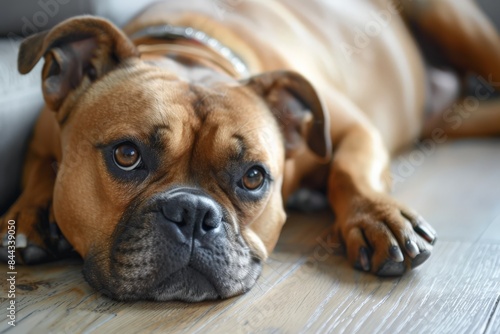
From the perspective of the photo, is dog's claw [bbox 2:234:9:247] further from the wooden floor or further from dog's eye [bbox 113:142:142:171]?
dog's eye [bbox 113:142:142:171]

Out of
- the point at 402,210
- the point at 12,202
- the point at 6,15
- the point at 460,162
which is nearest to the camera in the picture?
the point at 402,210

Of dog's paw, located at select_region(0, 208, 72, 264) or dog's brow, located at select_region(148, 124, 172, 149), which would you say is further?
dog's paw, located at select_region(0, 208, 72, 264)

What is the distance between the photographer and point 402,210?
2480 millimetres

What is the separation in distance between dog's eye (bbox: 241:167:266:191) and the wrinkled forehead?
0.16ft

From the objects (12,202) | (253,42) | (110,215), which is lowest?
(12,202)

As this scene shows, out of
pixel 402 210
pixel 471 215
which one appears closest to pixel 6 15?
pixel 402 210

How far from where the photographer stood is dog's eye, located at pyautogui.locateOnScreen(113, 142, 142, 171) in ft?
7.14

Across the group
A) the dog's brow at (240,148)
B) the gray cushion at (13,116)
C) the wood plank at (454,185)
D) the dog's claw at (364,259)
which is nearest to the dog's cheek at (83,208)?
the dog's brow at (240,148)

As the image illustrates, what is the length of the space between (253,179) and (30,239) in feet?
2.55

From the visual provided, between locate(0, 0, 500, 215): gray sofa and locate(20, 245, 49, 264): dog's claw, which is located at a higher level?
locate(0, 0, 500, 215): gray sofa

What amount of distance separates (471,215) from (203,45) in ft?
4.37

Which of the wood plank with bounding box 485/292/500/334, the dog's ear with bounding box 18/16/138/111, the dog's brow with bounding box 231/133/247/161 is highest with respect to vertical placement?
the dog's ear with bounding box 18/16/138/111

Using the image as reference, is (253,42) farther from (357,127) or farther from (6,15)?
(6,15)

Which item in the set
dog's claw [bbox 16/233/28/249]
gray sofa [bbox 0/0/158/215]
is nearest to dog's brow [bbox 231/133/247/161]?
dog's claw [bbox 16/233/28/249]
